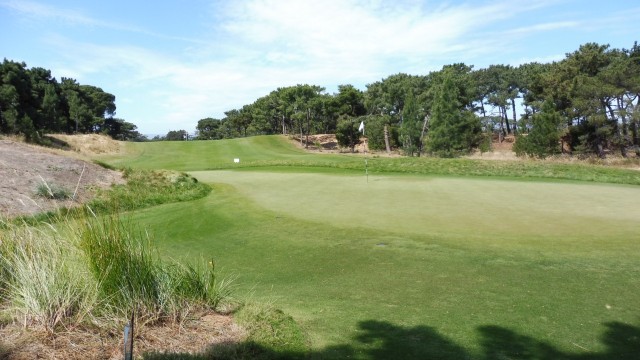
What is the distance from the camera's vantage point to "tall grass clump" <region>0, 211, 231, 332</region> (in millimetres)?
3707

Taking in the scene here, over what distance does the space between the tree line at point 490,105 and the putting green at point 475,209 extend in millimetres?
27744

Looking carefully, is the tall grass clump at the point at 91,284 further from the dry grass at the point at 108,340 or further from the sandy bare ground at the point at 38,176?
the sandy bare ground at the point at 38,176

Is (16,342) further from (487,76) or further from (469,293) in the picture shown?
(487,76)

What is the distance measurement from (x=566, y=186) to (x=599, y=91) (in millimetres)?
28884

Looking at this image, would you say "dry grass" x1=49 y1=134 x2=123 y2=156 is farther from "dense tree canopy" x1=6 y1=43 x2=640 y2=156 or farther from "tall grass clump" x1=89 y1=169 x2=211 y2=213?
"tall grass clump" x1=89 y1=169 x2=211 y2=213

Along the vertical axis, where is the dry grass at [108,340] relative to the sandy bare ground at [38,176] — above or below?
below

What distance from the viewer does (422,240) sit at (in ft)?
24.7

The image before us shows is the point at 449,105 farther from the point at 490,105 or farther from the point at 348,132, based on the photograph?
the point at 490,105

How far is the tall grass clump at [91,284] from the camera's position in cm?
371

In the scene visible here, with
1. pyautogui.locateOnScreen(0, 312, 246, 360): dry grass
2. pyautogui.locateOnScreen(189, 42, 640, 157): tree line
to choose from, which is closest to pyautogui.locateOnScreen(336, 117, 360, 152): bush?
pyautogui.locateOnScreen(189, 42, 640, 157): tree line

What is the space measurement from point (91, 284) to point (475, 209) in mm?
8515

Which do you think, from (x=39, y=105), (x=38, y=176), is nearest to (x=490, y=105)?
(x=39, y=105)

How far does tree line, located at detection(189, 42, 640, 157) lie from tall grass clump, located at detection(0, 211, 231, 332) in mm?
39399

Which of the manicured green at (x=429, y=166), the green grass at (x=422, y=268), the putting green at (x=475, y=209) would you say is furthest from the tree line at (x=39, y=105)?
the green grass at (x=422, y=268)
